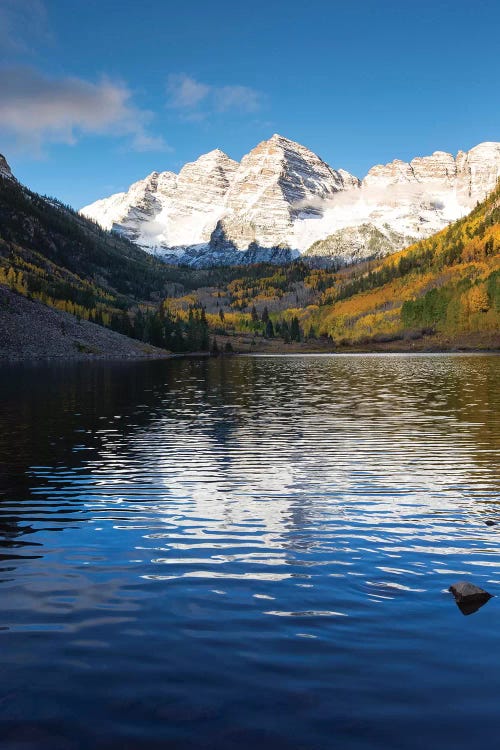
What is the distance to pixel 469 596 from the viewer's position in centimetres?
1415

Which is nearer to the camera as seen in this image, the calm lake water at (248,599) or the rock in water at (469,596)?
the calm lake water at (248,599)

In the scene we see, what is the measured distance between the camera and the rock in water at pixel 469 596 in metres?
13.9

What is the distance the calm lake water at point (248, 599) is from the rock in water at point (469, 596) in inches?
11.1

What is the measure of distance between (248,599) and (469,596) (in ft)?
17.8

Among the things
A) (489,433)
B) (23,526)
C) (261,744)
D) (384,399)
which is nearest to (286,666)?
(261,744)

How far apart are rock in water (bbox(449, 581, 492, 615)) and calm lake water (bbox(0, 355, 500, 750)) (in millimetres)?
282

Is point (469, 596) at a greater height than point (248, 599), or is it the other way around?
point (469, 596)

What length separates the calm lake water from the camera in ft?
31.8

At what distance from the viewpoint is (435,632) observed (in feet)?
41.7

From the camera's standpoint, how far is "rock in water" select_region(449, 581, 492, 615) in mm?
13938

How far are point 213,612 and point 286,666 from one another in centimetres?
293

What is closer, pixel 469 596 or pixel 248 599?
pixel 469 596

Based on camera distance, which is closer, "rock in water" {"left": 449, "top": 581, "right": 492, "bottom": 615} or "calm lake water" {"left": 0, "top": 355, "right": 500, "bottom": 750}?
"calm lake water" {"left": 0, "top": 355, "right": 500, "bottom": 750}

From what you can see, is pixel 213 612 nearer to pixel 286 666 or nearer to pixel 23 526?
pixel 286 666
